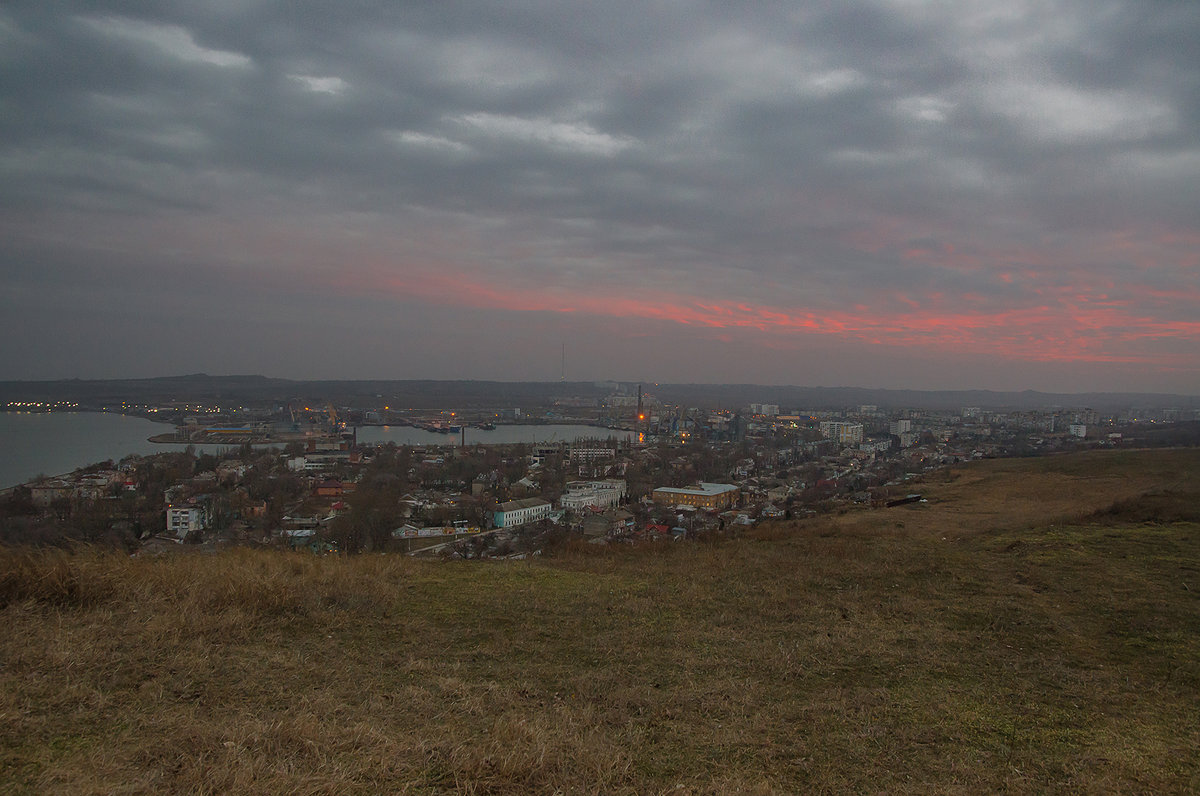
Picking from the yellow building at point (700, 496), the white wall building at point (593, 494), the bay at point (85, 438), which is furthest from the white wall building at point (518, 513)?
the bay at point (85, 438)

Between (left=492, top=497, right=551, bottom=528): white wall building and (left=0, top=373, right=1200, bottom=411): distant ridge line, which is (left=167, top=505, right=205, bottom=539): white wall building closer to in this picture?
(left=492, top=497, right=551, bottom=528): white wall building

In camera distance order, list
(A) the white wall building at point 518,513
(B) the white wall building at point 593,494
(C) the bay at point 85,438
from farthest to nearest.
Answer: (C) the bay at point 85,438, (B) the white wall building at point 593,494, (A) the white wall building at point 518,513

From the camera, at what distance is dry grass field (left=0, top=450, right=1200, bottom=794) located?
2637 millimetres

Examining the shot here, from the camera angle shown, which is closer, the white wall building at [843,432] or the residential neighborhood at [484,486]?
the residential neighborhood at [484,486]

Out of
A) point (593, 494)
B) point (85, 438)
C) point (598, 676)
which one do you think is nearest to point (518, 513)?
point (593, 494)

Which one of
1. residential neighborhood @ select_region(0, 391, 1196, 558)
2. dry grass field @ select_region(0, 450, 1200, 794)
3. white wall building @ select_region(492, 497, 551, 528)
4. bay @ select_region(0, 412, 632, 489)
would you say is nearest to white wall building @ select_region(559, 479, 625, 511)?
residential neighborhood @ select_region(0, 391, 1196, 558)

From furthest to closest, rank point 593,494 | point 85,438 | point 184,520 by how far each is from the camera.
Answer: point 85,438
point 593,494
point 184,520

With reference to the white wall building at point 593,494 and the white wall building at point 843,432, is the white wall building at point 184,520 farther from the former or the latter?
the white wall building at point 843,432

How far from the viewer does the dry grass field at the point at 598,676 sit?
2637 millimetres

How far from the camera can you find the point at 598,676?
393cm

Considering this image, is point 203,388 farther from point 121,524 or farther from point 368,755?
point 368,755

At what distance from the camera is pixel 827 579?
22.1 feet

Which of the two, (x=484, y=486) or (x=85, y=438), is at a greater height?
(x=85, y=438)

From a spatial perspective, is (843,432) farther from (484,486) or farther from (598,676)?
(598,676)
